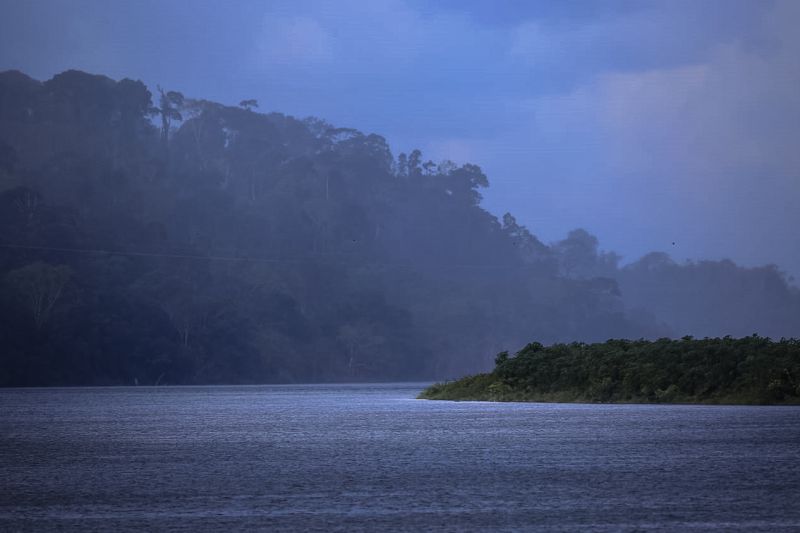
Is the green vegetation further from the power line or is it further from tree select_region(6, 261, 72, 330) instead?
the power line

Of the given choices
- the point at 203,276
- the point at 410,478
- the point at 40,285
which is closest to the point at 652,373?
the point at 410,478

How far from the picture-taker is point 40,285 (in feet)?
396

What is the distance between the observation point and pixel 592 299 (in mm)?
191500

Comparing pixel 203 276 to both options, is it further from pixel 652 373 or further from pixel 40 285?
pixel 652 373

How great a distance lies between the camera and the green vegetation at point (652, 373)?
123ft

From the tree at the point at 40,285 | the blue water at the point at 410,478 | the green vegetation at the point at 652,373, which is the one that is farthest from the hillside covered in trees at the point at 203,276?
the blue water at the point at 410,478

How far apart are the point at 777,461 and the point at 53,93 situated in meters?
180

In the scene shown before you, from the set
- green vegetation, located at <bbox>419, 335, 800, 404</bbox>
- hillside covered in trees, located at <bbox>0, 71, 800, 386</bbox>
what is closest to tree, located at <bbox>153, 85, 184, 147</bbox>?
hillside covered in trees, located at <bbox>0, 71, 800, 386</bbox>

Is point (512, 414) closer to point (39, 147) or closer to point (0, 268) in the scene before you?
point (0, 268)

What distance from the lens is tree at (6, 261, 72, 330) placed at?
11794 cm

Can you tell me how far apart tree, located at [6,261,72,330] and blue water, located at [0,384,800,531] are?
97360mm

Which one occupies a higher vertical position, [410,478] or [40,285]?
[40,285]

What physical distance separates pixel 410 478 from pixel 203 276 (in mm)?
137629

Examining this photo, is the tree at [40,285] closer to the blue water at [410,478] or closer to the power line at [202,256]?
the power line at [202,256]
